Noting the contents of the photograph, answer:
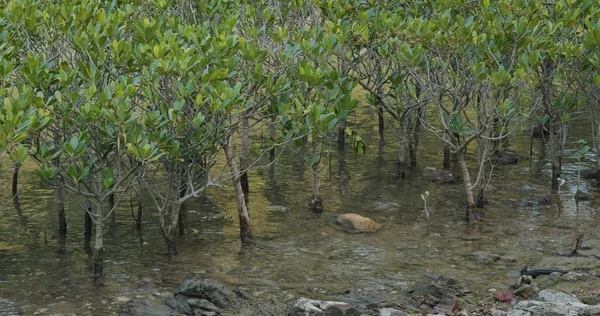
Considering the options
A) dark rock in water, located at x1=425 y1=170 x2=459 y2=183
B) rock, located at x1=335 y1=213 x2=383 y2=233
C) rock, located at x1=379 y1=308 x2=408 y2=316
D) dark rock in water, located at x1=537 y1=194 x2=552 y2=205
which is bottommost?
rock, located at x1=379 y1=308 x2=408 y2=316

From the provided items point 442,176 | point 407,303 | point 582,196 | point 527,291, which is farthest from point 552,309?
point 442,176

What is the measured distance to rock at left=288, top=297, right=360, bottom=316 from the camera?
10.9 meters

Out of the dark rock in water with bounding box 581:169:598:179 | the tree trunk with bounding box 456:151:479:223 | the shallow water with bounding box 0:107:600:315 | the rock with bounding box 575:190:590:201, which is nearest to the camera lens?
the shallow water with bounding box 0:107:600:315

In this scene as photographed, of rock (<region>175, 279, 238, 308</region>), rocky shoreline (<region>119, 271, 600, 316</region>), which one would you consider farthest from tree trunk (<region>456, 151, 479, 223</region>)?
rock (<region>175, 279, 238, 308</region>)

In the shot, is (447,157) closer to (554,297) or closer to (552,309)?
(554,297)

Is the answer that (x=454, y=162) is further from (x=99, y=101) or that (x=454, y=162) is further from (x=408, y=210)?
(x=99, y=101)

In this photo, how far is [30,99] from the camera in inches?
432

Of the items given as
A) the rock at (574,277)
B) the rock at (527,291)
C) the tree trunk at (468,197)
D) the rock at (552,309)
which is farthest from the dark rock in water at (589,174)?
the rock at (552,309)

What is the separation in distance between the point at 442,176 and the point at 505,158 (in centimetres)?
229

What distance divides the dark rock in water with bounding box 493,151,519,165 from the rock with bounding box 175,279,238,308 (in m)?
10.3

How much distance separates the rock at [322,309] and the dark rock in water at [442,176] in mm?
7943

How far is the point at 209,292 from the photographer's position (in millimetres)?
11320

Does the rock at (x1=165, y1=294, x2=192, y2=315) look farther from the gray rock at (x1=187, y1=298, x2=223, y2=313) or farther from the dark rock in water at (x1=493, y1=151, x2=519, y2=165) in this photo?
the dark rock in water at (x1=493, y1=151, x2=519, y2=165)

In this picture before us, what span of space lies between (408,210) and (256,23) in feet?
16.5
